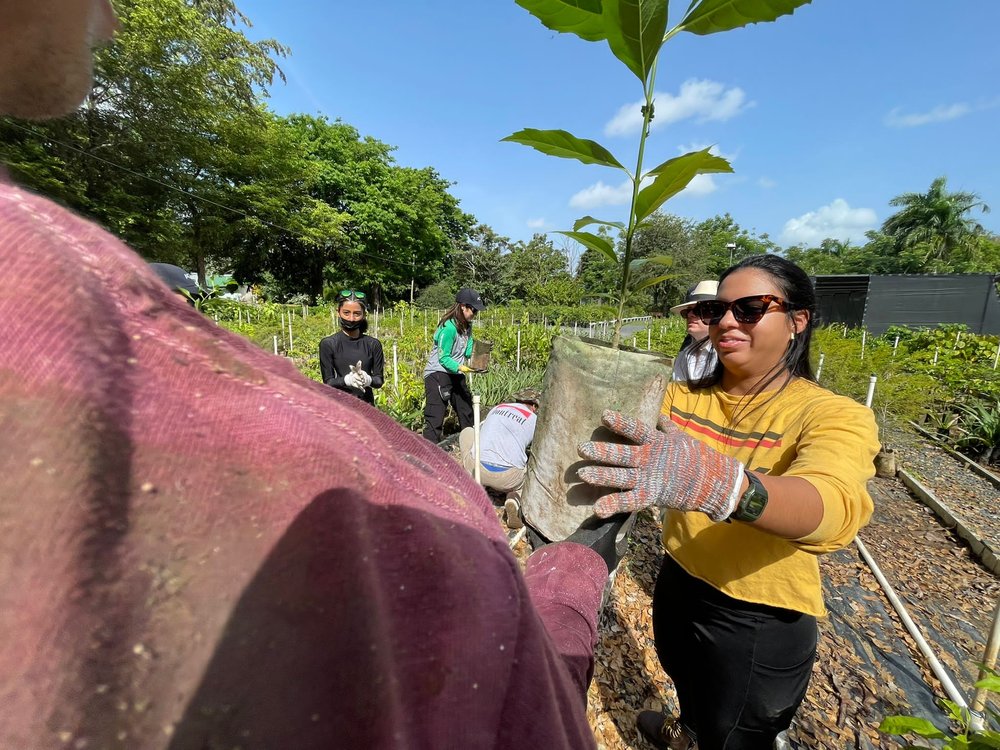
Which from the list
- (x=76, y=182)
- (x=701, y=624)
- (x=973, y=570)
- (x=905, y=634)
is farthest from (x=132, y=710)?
(x=76, y=182)

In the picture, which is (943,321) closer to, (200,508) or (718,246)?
(200,508)

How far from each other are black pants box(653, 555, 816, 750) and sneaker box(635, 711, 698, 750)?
0.55 meters

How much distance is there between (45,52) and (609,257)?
110cm

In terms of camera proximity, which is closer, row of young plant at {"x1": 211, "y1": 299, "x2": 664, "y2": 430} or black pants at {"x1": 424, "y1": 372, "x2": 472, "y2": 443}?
black pants at {"x1": 424, "y1": 372, "x2": 472, "y2": 443}

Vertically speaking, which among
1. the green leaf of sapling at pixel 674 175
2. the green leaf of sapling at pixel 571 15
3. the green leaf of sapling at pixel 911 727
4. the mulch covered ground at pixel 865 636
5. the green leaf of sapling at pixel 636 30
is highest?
the green leaf of sapling at pixel 571 15

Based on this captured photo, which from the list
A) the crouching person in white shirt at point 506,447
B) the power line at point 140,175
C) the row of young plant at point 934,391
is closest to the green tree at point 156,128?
the power line at point 140,175

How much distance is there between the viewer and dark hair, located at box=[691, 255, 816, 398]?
158 centimetres

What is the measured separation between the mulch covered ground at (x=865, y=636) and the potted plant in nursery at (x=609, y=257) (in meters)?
2.03

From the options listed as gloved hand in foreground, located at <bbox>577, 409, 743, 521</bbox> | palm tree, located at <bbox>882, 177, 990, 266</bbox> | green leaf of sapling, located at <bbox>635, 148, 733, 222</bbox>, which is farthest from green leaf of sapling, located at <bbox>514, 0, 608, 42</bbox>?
palm tree, located at <bbox>882, 177, 990, 266</bbox>

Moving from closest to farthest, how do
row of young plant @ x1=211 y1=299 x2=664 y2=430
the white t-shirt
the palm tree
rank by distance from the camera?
the white t-shirt, row of young plant @ x1=211 y1=299 x2=664 y2=430, the palm tree

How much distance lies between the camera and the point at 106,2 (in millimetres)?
570

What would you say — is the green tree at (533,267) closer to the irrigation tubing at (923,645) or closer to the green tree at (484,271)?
the green tree at (484,271)

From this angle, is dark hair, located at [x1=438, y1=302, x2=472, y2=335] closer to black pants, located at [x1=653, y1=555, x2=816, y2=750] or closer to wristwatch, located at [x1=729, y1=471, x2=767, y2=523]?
black pants, located at [x1=653, y1=555, x2=816, y2=750]

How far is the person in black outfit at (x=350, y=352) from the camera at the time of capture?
465 centimetres
